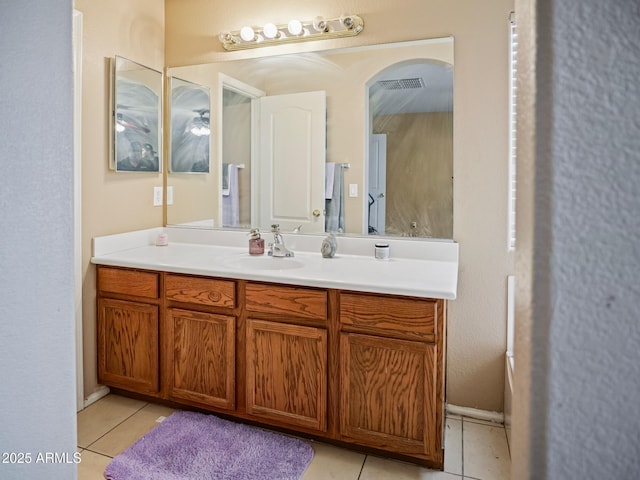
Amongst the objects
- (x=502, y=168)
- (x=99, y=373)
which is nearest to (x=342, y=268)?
(x=502, y=168)

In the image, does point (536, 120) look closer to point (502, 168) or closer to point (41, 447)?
point (41, 447)

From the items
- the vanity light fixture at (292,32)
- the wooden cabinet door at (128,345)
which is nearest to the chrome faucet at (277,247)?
the wooden cabinet door at (128,345)

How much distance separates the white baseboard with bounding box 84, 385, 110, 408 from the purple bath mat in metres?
0.52

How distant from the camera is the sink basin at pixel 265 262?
7.54ft

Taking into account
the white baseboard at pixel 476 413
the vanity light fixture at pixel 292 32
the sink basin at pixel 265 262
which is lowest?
the white baseboard at pixel 476 413

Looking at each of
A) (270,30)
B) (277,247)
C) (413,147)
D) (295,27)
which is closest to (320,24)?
(295,27)

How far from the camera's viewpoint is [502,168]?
2176mm

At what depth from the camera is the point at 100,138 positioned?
7.91 feet

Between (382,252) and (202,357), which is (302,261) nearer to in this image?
(382,252)

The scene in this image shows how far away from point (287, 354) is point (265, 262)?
22.6 inches

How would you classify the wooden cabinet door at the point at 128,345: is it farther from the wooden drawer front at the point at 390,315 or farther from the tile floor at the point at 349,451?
the wooden drawer front at the point at 390,315

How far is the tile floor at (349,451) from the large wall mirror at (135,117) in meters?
1.34

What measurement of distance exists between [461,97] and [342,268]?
1.05 metres

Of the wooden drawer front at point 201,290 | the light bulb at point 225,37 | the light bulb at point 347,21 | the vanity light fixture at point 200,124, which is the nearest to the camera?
the wooden drawer front at point 201,290
